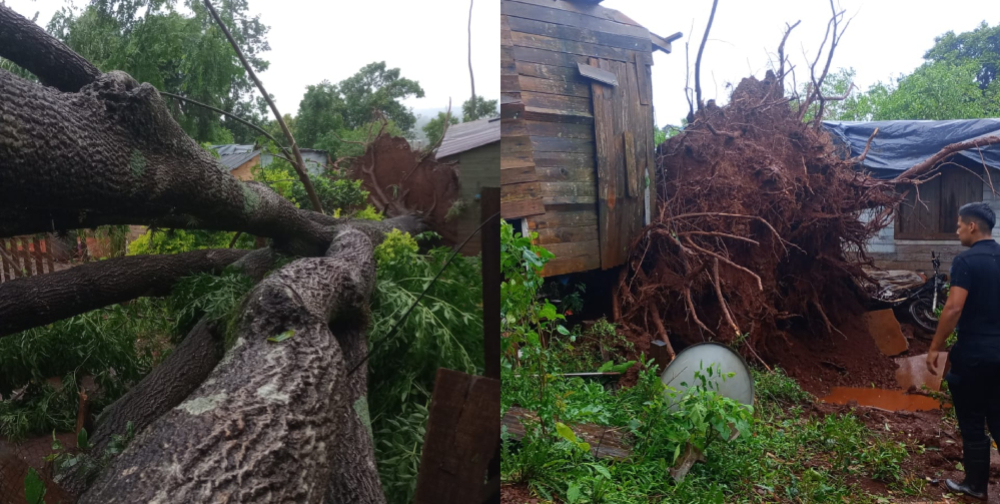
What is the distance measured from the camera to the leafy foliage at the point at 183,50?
0.65m

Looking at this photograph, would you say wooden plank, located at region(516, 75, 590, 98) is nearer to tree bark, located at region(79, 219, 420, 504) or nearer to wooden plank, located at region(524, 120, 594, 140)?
wooden plank, located at region(524, 120, 594, 140)

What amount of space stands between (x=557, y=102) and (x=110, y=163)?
49.7 inches

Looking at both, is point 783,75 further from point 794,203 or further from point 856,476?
point 856,476

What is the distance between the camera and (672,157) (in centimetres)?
219

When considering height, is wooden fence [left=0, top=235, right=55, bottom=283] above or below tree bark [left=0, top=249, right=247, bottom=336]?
above

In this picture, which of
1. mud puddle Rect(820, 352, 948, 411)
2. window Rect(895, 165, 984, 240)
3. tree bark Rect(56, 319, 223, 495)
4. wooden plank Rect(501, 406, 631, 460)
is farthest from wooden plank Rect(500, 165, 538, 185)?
mud puddle Rect(820, 352, 948, 411)

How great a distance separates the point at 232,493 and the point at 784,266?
80.1 inches

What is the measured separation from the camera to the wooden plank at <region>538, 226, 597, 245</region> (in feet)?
6.27

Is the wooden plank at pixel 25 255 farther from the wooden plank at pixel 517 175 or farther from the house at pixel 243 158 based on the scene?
the wooden plank at pixel 517 175

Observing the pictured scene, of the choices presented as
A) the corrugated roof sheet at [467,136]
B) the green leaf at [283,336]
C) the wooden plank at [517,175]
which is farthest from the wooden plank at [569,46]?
the green leaf at [283,336]

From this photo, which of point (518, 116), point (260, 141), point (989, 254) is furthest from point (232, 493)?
point (989, 254)

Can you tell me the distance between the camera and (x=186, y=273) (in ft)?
2.29

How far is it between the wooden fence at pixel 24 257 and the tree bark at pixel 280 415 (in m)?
0.22

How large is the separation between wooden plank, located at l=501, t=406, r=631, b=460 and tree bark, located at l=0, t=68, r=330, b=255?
3.76 ft
